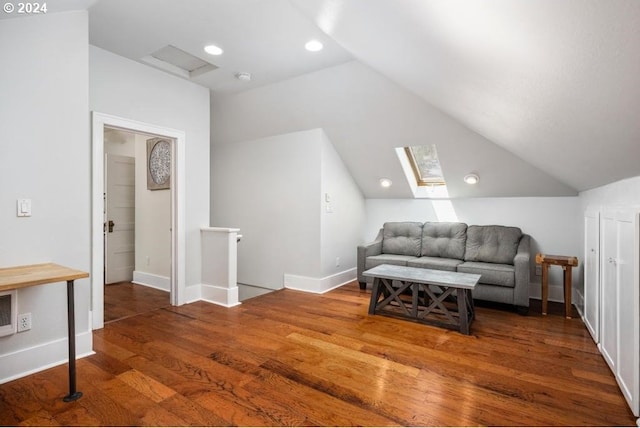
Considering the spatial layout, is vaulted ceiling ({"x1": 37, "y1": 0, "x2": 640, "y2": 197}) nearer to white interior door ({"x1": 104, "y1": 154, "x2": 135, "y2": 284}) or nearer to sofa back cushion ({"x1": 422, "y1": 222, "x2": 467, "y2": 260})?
sofa back cushion ({"x1": 422, "y1": 222, "x2": 467, "y2": 260})

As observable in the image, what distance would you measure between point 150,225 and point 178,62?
7.96 ft

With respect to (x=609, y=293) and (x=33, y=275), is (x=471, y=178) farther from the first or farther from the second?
(x=33, y=275)

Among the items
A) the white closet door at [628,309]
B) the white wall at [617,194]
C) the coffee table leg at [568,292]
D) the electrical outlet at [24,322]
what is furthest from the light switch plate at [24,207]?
the coffee table leg at [568,292]

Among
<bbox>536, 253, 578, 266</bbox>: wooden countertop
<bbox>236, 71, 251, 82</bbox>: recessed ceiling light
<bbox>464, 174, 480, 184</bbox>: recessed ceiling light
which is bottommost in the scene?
<bbox>536, 253, 578, 266</bbox>: wooden countertop

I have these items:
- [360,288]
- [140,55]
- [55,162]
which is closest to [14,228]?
[55,162]

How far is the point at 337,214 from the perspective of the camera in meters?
4.74

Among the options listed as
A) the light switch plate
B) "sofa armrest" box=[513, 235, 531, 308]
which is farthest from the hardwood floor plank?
"sofa armrest" box=[513, 235, 531, 308]

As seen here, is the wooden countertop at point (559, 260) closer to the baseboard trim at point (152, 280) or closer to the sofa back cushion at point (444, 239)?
the sofa back cushion at point (444, 239)

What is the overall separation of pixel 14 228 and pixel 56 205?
0.92ft

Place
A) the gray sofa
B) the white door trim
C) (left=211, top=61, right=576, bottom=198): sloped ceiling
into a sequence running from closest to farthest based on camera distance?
1. the white door trim
2. the gray sofa
3. (left=211, top=61, right=576, bottom=198): sloped ceiling

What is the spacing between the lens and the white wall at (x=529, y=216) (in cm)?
398

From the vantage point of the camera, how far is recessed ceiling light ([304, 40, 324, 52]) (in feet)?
9.63

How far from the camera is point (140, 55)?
10.7ft

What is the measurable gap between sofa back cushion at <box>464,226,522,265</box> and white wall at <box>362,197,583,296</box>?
0.88 ft
